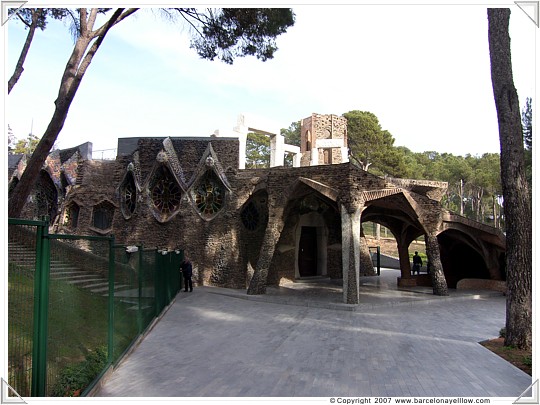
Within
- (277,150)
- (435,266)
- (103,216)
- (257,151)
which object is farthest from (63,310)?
(257,151)

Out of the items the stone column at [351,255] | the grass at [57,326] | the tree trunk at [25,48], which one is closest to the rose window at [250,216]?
the stone column at [351,255]

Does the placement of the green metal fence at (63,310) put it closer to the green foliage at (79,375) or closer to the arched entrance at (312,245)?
the green foliage at (79,375)

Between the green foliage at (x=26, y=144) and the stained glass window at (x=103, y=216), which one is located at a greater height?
the green foliage at (x=26, y=144)

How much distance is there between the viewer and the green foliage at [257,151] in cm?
4359

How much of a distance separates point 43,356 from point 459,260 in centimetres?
1624

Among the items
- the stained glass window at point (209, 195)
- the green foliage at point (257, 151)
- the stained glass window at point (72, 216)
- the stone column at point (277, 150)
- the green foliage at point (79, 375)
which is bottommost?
the green foliage at point (79, 375)

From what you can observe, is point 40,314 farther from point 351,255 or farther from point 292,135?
point 292,135

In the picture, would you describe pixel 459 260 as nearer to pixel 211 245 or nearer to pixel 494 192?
pixel 211 245

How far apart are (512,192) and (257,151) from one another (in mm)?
38224

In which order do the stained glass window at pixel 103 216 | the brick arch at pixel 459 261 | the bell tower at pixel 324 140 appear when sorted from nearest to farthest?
the brick arch at pixel 459 261
the stained glass window at pixel 103 216
the bell tower at pixel 324 140

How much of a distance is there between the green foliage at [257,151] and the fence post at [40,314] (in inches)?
1568

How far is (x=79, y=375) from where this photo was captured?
13.8 feet

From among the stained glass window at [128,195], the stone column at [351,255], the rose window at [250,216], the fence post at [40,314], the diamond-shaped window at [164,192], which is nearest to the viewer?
the fence post at [40,314]

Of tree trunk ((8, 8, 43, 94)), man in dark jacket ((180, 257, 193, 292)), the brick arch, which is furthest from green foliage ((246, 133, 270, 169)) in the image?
tree trunk ((8, 8, 43, 94))
